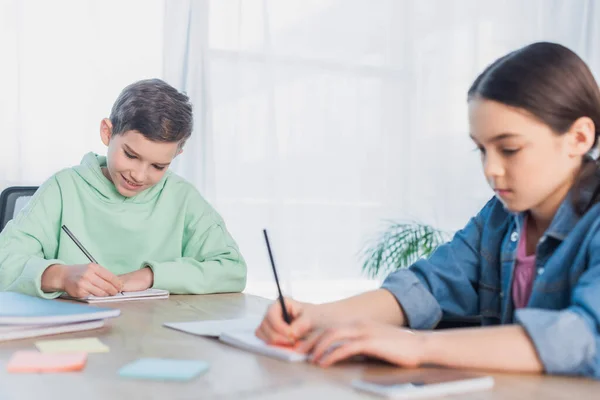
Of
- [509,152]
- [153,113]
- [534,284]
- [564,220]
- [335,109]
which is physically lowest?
[534,284]

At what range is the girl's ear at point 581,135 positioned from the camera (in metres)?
1.08

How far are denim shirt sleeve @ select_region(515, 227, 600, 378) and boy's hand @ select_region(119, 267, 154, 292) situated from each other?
988mm

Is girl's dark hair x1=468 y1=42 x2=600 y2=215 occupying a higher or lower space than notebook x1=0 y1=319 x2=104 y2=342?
higher

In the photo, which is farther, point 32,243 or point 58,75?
point 58,75

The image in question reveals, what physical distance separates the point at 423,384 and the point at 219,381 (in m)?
0.22

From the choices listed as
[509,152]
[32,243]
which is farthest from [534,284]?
[32,243]

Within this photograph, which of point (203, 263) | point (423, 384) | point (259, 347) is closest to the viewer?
point (423, 384)

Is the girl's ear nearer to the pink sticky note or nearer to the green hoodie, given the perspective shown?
the pink sticky note

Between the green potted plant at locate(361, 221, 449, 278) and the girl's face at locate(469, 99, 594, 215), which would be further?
the green potted plant at locate(361, 221, 449, 278)

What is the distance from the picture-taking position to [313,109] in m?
3.71

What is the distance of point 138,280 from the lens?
1667mm

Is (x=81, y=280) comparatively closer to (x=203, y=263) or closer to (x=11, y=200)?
(x=203, y=263)

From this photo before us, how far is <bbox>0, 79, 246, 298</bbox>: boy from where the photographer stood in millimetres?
1742

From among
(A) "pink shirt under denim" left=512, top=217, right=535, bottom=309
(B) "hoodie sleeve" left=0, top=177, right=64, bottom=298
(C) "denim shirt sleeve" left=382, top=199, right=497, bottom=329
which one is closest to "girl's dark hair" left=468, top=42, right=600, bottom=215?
(A) "pink shirt under denim" left=512, top=217, right=535, bottom=309
